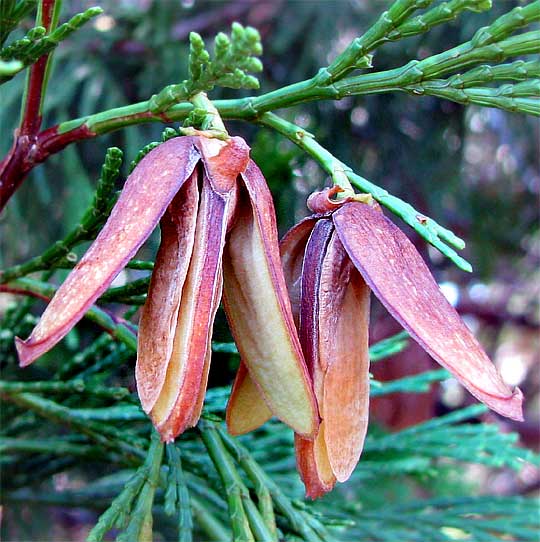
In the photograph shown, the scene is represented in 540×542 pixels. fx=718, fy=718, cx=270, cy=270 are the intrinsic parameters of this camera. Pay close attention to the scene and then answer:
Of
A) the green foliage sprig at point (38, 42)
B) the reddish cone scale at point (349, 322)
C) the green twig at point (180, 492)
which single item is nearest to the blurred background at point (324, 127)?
the green twig at point (180, 492)

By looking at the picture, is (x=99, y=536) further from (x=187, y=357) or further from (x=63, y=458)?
(x=63, y=458)

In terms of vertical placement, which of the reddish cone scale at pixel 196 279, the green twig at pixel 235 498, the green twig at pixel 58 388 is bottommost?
the green twig at pixel 235 498

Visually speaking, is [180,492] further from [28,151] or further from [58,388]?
[28,151]

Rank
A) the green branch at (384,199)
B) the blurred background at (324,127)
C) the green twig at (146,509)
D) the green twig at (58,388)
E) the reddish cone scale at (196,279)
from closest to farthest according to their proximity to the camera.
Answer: the reddish cone scale at (196,279)
the green branch at (384,199)
the green twig at (146,509)
the green twig at (58,388)
the blurred background at (324,127)

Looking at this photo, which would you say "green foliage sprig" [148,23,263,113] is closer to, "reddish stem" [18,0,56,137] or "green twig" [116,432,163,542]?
"reddish stem" [18,0,56,137]

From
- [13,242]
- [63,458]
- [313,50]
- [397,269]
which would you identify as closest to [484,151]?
[313,50]

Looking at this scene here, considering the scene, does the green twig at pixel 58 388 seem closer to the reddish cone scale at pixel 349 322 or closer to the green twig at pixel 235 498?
the green twig at pixel 235 498
